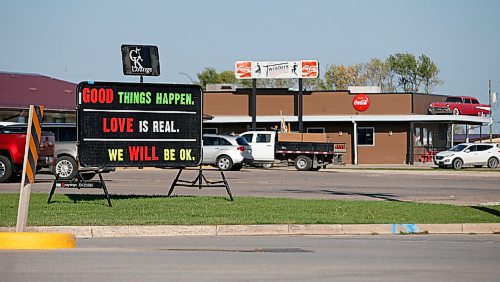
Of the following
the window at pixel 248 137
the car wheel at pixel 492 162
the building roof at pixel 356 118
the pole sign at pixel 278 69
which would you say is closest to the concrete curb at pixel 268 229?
the window at pixel 248 137

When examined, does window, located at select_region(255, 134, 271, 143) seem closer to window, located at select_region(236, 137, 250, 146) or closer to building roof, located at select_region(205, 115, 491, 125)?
window, located at select_region(236, 137, 250, 146)

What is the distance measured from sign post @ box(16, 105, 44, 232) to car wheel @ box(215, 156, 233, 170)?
2429 centimetres

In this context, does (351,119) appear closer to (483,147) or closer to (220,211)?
(483,147)

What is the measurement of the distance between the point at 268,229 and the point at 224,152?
23.0 m

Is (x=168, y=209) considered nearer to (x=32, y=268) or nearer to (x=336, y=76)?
(x=32, y=268)

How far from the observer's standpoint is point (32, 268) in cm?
1031

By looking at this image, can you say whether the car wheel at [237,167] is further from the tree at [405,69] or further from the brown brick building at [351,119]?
the tree at [405,69]

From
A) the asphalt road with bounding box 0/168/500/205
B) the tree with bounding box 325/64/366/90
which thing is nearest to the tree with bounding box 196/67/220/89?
the tree with bounding box 325/64/366/90

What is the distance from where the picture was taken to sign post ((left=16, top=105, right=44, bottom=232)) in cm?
1290

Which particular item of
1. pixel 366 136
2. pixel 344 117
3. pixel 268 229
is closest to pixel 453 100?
pixel 366 136

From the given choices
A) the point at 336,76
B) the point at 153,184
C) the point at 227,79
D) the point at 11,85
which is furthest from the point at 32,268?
the point at 227,79

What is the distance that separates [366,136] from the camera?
183ft

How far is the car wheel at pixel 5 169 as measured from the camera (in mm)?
26188

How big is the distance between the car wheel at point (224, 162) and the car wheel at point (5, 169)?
13405 mm
